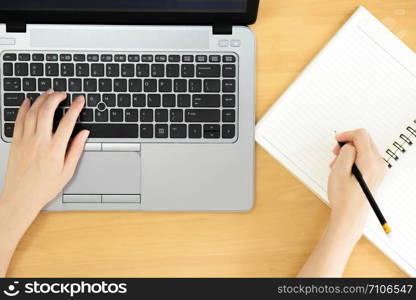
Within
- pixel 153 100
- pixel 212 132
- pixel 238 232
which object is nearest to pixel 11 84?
pixel 153 100

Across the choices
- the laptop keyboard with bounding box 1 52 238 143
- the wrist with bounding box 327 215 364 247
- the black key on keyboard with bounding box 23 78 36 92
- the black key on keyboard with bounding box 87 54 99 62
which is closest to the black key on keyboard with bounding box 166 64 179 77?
the laptop keyboard with bounding box 1 52 238 143

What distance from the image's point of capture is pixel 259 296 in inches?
31.2

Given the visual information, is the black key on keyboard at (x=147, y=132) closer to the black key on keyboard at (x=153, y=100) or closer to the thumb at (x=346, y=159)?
the black key on keyboard at (x=153, y=100)

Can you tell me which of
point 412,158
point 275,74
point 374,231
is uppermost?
point 275,74

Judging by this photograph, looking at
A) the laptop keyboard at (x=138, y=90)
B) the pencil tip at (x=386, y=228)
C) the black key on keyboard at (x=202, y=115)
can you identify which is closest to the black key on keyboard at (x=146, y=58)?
the laptop keyboard at (x=138, y=90)

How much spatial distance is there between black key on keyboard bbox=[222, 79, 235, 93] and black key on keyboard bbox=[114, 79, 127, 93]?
159 millimetres

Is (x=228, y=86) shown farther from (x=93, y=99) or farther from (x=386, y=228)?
(x=386, y=228)

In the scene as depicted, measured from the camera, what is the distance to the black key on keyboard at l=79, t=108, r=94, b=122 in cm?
77

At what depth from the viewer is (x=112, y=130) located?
767mm

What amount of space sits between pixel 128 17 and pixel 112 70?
9 centimetres

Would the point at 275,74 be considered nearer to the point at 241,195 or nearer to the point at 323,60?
the point at 323,60

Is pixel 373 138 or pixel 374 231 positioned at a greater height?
pixel 373 138

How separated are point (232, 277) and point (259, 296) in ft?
0.18

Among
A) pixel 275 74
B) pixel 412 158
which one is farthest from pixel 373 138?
pixel 275 74
